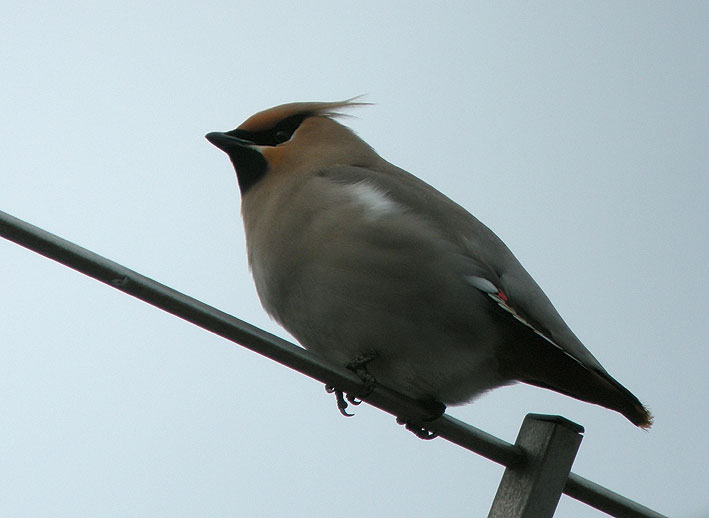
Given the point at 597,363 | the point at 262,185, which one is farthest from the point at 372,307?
the point at 262,185

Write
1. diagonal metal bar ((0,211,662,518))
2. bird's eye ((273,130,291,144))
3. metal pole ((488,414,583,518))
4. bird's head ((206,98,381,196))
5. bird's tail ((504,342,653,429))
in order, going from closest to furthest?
diagonal metal bar ((0,211,662,518))
metal pole ((488,414,583,518))
bird's tail ((504,342,653,429))
bird's head ((206,98,381,196))
bird's eye ((273,130,291,144))

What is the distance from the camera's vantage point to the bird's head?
3.75 m

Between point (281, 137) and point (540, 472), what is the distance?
2.13m

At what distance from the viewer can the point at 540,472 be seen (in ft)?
7.02

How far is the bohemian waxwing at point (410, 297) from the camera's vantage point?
2984mm

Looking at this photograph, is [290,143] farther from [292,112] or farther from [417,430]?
[417,430]

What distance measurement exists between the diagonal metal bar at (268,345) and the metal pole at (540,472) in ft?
0.11

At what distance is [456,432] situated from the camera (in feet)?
7.27

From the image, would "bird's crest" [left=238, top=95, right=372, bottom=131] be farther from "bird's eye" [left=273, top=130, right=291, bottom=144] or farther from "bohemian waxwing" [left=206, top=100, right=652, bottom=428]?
"bohemian waxwing" [left=206, top=100, right=652, bottom=428]

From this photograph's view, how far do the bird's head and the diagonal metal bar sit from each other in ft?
4.76

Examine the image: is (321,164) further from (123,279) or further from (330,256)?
(123,279)

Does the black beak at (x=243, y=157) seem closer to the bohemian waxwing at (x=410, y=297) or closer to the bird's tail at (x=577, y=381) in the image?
the bohemian waxwing at (x=410, y=297)

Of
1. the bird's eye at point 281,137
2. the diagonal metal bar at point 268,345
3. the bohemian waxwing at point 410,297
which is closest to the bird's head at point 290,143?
the bird's eye at point 281,137

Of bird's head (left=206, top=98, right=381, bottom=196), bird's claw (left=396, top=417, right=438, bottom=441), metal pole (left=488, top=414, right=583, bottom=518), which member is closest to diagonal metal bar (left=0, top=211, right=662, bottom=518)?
metal pole (left=488, top=414, right=583, bottom=518)
